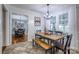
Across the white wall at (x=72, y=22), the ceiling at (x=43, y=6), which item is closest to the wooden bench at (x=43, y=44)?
the white wall at (x=72, y=22)

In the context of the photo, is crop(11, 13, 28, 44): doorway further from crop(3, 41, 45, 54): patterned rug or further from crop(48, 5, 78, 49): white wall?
crop(48, 5, 78, 49): white wall

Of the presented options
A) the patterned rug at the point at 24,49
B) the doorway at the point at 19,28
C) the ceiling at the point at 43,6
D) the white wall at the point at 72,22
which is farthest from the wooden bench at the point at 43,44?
the ceiling at the point at 43,6

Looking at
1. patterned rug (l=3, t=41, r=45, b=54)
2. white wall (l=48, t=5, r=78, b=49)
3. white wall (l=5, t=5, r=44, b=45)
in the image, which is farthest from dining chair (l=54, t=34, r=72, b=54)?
white wall (l=5, t=5, r=44, b=45)

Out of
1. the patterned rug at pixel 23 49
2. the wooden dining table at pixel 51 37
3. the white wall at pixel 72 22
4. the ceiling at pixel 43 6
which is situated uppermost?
the ceiling at pixel 43 6

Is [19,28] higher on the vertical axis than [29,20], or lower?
lower

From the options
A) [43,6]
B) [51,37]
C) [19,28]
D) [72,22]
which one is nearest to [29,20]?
[19,28]

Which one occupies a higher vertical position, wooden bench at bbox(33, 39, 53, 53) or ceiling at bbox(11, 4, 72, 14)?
ceiling at bbox(11, 4, 72, 14)

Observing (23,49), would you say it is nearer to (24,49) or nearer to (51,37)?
(24,49)

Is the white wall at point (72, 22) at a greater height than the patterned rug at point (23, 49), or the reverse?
the white wall at point (72, 22)

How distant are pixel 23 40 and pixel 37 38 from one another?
0.25 meters

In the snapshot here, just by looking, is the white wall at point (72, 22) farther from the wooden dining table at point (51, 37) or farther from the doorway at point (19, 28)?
the doorway at point (19, 28)
